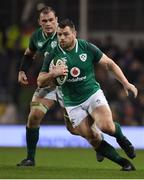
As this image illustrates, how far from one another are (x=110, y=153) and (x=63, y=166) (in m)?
1.80

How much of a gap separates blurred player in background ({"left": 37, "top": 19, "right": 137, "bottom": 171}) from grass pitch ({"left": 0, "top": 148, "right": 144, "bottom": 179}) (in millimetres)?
401

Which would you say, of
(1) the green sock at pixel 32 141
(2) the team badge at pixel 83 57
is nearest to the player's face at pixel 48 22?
(2) the team badge at pixel 83 57

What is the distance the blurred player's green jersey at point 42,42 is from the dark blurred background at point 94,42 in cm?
689

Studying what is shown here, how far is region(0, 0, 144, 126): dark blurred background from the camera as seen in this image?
2005cm

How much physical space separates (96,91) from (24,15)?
11.8 meters

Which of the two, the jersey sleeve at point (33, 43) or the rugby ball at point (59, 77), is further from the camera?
the jersey sleeve at point (33, 43)

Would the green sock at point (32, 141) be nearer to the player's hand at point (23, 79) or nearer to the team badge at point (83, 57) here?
the player's hand at point (23, 79)

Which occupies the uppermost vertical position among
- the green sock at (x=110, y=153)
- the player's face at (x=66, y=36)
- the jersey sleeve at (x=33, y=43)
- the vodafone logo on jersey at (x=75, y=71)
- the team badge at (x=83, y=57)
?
the player's face at (x=66, y=36)

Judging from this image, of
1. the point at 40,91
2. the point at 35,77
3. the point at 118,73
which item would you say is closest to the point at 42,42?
the point at 40,91

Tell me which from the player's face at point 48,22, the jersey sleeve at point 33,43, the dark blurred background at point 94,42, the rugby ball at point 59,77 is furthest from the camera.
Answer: the dark blurred background at point 94,42

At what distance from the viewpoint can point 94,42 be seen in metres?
22.4

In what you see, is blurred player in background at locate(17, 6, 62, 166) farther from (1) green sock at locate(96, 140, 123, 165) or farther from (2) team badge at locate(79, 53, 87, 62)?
(1) green sock at locate(96, 140, 123, 165)

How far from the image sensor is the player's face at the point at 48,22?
1252cm

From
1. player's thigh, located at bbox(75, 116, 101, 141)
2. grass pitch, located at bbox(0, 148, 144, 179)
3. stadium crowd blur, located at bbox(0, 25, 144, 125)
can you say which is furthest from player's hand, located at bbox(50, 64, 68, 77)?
stadium crowd blur, located at bbox(0, 25, 144, 125)
